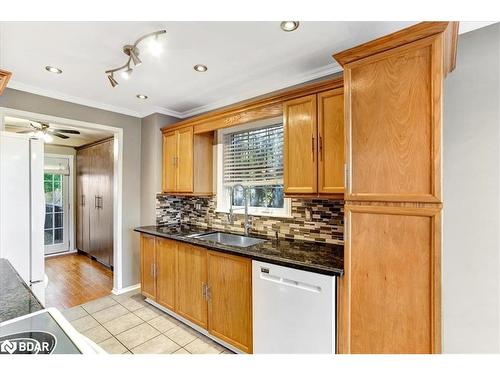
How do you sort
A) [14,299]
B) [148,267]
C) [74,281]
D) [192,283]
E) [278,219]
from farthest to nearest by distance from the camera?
1. [74,281]
2. [148,267]
3. [278,219]
4. [192,283]
5. [14,299]

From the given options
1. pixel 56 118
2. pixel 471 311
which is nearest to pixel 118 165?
pixel 56 118

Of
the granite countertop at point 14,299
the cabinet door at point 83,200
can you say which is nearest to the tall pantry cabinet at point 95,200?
the cabinet door at point 83,200

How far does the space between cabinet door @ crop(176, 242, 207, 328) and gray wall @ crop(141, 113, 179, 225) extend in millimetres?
1015

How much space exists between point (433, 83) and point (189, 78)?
192 cm

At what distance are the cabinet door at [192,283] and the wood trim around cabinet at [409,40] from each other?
73.3 inches

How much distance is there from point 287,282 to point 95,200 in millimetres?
4360

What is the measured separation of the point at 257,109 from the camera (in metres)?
2.31

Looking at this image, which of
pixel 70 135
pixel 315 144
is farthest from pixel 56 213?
pixel 315 144

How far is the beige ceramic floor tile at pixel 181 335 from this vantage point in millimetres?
2213

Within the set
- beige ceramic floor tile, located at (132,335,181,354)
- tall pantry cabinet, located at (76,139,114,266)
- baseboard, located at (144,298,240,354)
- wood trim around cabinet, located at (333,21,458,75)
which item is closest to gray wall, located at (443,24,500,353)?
wood trim around cabinet, located at (333,21,458,75)

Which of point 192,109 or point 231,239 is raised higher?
point 192,109

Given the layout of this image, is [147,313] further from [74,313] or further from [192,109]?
[192,109]
